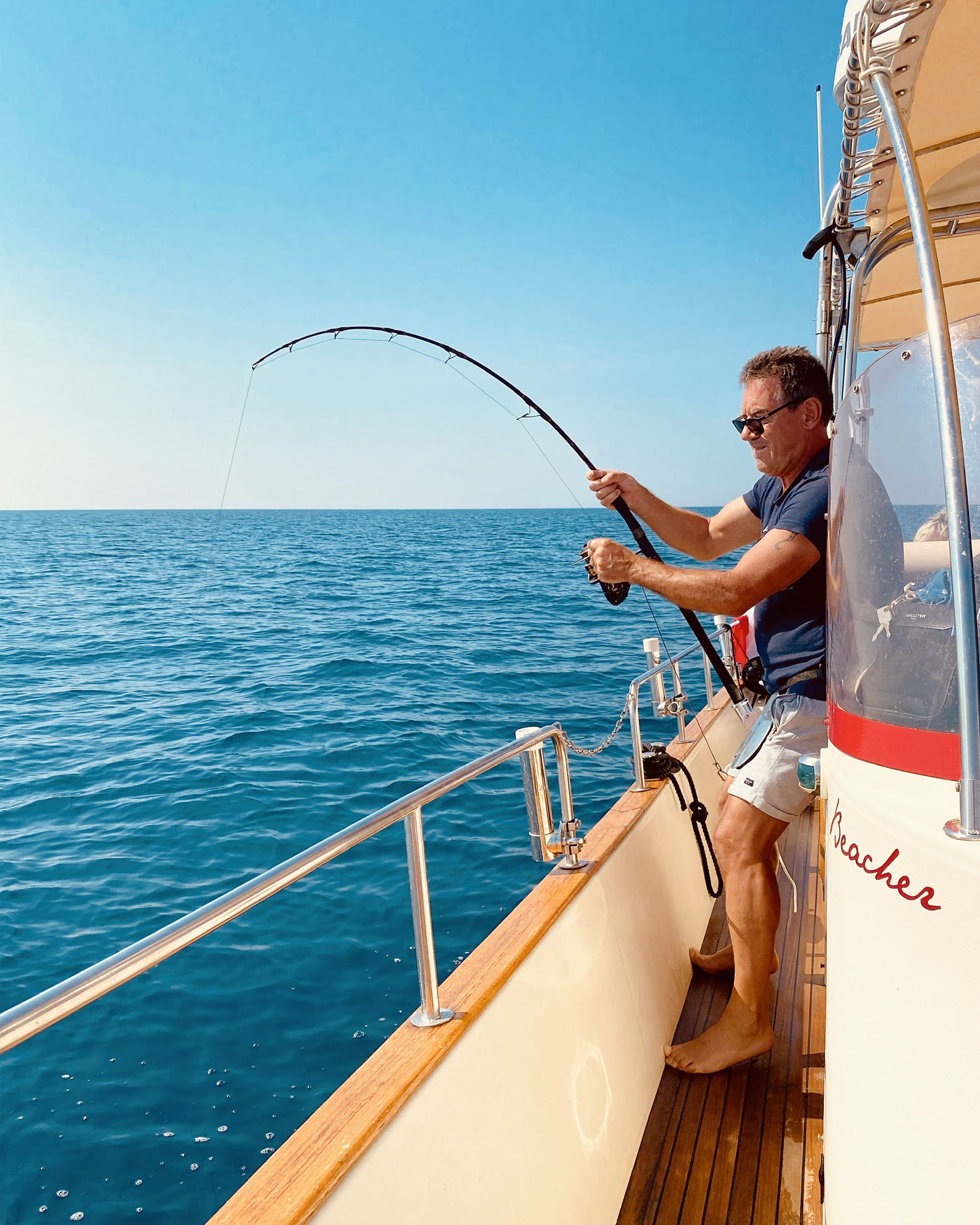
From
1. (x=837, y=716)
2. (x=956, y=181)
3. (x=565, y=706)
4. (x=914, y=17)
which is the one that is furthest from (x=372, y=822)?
(x=565, y=706)

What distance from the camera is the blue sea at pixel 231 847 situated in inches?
121

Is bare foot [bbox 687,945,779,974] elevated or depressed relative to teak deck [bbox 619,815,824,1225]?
elevated

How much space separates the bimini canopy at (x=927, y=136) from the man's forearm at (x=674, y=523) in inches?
31.8

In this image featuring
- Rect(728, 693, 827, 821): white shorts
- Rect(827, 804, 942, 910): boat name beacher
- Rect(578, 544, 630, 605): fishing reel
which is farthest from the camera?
Rect(578, 544, 630, 605): fishing reel

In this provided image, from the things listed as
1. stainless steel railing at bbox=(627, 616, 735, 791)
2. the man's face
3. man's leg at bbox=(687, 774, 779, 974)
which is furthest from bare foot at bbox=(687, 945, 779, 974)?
the man's face

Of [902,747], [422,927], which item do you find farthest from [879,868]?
[422,927]

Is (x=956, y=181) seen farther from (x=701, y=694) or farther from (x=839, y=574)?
(x=701, y=694)

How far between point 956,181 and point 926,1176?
218cm

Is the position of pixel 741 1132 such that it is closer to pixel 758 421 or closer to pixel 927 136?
pixel 758 421

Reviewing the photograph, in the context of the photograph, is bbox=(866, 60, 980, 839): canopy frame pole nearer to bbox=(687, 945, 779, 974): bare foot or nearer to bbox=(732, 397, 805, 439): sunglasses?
bbox=(732, 397, 805, 439): sunglasses

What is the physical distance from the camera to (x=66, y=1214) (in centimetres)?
270

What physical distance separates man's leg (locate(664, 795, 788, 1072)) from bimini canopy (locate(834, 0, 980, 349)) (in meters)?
1.22

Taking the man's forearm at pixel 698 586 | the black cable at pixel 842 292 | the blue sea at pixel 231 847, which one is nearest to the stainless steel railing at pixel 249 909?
the man's forearm at pixel 698 586

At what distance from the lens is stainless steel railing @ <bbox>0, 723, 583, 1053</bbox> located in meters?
0.80
